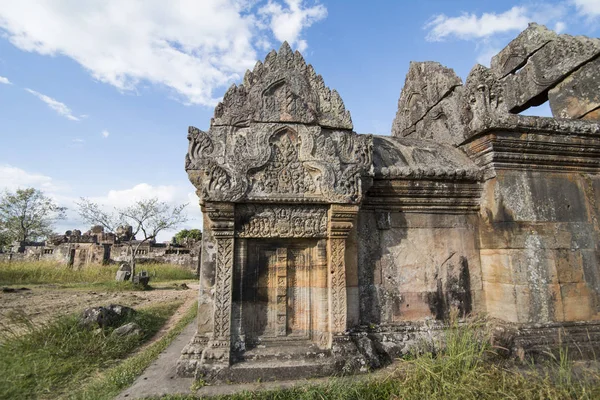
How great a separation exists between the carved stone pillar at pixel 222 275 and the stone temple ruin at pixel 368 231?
13mm

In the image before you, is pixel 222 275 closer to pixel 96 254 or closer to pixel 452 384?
pixel 452 384

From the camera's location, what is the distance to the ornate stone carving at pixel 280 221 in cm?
355

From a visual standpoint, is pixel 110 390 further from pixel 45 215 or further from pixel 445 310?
pixel 45 215

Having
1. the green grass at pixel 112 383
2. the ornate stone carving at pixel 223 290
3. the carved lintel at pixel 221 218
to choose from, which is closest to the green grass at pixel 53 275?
the green grass at pixel 112 383

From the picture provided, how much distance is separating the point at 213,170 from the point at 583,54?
6453 mm

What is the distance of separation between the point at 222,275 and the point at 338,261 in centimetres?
126

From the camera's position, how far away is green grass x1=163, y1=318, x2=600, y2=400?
2471 mm

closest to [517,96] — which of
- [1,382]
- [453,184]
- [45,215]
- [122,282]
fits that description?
[453,184]

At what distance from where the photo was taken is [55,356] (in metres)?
4.41

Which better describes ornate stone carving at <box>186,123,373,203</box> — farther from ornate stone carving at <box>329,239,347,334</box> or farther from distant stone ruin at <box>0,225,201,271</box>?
distant stone ruin at <box>0,225,201,271</box>

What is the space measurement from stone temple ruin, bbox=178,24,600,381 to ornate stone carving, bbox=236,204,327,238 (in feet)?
0.05

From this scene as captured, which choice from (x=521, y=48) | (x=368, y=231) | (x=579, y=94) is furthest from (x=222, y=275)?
(x=521, y=48)

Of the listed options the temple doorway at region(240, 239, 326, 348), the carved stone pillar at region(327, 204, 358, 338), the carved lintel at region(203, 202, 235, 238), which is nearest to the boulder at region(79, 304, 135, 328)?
the temple doorway at region(240, 239, 326, 348)

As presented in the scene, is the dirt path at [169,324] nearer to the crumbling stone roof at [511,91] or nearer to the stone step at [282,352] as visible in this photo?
the stone step at [282,352]
